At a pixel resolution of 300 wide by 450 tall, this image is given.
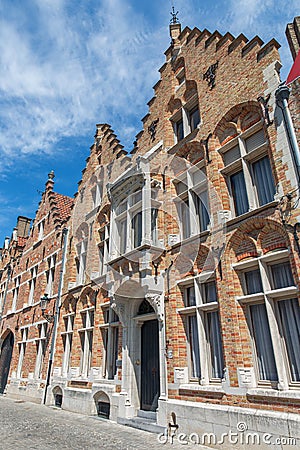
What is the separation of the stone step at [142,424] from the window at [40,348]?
7.24 meters

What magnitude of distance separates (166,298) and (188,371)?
1.89 metres

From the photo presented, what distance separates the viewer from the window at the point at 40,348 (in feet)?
47.9

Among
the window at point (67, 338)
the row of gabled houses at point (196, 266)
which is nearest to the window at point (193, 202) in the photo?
the row of gabled houses at point (196, 266)

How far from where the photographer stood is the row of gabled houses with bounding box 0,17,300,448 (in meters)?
6.18

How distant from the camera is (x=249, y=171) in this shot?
754 cm

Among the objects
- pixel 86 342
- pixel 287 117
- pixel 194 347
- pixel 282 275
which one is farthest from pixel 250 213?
pixel 86 342

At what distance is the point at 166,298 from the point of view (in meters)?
8.55

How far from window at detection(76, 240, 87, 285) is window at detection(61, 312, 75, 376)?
4.91ft

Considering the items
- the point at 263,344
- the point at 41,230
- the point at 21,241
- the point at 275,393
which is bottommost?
the point at 275,393

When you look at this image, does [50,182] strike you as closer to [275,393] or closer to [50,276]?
[50,276]

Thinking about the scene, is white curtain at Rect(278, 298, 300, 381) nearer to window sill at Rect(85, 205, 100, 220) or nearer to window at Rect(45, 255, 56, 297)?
window sill at Rect(85, 205, 100, 220)

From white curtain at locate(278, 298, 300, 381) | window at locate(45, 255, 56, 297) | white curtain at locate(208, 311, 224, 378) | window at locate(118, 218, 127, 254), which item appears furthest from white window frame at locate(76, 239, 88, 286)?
white curtain at locate(278, 298, 300, 381)

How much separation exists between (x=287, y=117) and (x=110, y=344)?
8.72 metres

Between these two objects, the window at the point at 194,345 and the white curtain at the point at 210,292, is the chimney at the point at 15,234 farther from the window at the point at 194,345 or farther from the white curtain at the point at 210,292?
the white curtain at the point at 210,292
